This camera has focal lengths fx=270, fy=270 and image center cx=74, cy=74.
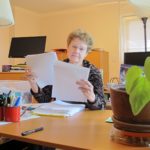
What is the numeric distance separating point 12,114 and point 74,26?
13.2 feet

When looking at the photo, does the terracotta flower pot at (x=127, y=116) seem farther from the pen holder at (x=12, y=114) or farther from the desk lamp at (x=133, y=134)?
the pen holder at (x=12, y=114)

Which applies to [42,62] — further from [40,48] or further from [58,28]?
[58,28]

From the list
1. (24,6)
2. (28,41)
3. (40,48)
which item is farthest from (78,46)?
(24,6)

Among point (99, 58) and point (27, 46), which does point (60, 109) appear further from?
point (99, 58)

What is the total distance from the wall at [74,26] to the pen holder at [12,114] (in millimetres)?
3526

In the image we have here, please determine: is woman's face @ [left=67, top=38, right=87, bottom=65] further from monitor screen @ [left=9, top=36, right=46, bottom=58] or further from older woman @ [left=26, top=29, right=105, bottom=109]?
monitor screen @ [left=9, top=36, right=46, bottom=58]

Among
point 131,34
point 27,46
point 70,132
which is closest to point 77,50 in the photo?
point 70,132

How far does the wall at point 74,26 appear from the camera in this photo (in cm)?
464

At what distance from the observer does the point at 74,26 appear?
507 centimetres

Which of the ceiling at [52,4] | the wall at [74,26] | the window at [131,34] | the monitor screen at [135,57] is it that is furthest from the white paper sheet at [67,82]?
the ceiling at [52,4]

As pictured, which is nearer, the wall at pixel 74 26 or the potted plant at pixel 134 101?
the potted plant at pixel 134 101

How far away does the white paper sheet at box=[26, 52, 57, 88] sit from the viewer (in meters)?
1.61

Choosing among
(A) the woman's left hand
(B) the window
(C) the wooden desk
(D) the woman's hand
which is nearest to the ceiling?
(B) the window

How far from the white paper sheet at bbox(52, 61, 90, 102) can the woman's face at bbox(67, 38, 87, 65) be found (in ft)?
1.15
